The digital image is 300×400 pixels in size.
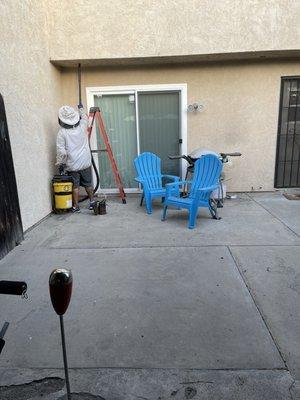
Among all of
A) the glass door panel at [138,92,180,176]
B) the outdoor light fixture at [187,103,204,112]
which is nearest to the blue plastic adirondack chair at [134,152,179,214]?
the glass door panel at [138,92,180,176]

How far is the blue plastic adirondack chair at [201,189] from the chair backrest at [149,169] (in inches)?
24.8

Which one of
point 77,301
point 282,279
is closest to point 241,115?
point 282,279

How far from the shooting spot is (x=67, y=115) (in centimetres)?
527

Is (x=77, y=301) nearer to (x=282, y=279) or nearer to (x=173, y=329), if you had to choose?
(x=173, y=329)

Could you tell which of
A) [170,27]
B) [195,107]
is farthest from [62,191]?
[170,27]

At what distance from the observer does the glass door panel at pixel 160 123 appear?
6.29 m

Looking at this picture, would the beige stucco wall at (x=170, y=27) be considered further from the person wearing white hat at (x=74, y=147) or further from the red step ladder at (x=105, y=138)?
the person wearing white hat at (x=74, y=147)

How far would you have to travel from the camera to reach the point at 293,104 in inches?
246

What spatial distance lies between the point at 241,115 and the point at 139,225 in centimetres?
324

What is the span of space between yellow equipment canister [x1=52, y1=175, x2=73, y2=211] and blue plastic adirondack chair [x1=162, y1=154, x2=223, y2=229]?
68.5 inches

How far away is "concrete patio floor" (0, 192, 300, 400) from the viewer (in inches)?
71.4

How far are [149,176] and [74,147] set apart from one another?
4.53 ft

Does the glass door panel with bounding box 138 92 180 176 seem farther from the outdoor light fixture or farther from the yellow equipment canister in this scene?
the yellow equipment canister

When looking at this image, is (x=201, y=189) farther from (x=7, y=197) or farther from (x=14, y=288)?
(x=14, y=288)
